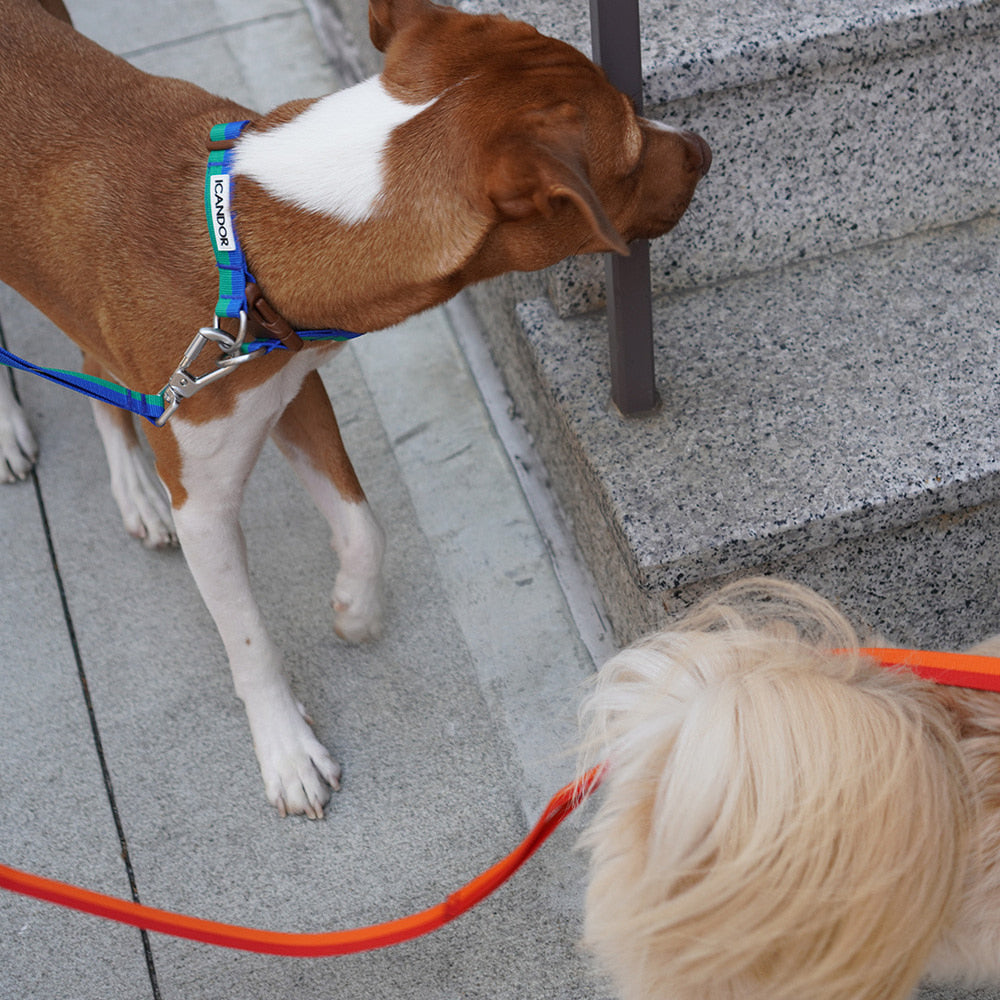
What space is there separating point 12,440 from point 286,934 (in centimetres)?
204

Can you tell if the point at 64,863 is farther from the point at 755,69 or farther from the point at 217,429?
the point at 755,69

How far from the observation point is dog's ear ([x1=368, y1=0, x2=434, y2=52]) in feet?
6.93

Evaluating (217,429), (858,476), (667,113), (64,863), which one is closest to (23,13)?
(217,429)

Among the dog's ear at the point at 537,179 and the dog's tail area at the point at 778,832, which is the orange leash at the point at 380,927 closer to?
the dog's tail area at the point at 778,832

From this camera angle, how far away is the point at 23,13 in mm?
2496

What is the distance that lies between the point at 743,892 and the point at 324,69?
401 centimetres

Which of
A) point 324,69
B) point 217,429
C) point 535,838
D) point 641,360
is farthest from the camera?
point 324,69

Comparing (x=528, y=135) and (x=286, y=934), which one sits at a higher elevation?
(x=528, y=135)

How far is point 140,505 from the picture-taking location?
3051 mm

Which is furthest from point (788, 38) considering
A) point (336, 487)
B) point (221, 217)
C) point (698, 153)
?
point (336, 487)

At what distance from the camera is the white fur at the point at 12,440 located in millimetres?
3242

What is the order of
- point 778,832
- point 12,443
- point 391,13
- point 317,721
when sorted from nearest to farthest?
point 778,832
point 391,13
point 317,721
point 12,443

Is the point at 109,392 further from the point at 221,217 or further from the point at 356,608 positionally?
the point at 356,608

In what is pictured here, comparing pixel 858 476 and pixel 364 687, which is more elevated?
pixel 858 476
